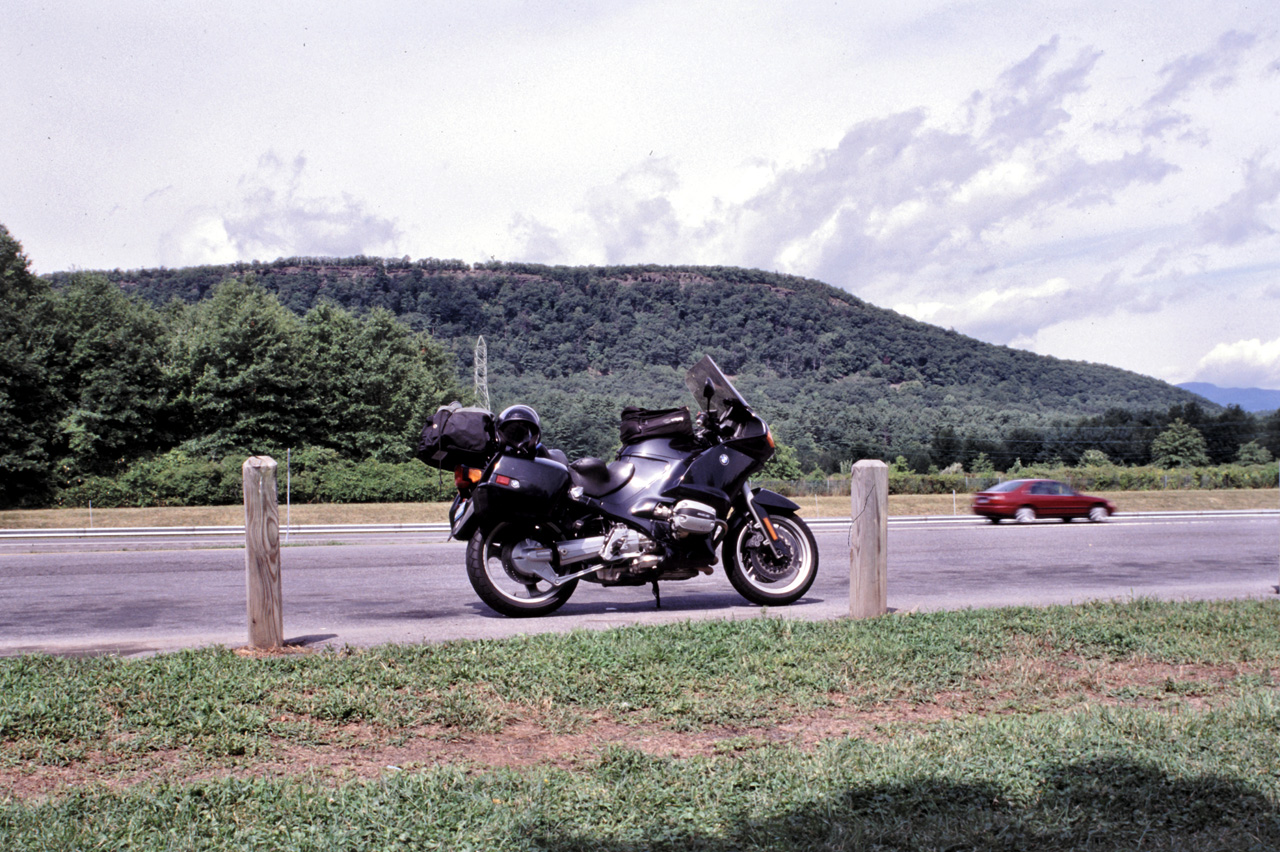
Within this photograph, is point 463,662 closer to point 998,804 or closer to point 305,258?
point 998,804

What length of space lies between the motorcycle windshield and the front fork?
70cm

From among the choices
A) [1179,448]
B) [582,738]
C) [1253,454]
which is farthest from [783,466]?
[582,738]

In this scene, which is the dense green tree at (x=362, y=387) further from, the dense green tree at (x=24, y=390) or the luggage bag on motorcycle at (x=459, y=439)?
the luggage bag on motorcycle at (x=459, y=439)

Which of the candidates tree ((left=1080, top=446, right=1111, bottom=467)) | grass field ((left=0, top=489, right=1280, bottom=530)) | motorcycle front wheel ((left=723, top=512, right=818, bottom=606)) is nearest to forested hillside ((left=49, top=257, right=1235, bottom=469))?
tree ((left=1080, top=446, right=1111, bottom=467))

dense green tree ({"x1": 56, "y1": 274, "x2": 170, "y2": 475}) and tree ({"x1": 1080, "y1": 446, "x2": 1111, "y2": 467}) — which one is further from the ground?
dense green tree ({"x1": 56, "y1": 274, "x2": 170, "y2": 475})

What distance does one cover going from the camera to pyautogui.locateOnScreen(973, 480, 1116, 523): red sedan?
26219 mm

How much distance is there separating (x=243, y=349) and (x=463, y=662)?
4817 centimetres

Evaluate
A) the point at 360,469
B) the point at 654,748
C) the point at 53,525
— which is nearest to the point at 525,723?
the point at 654,748

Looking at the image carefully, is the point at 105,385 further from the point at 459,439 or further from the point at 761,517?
the point at 761,517

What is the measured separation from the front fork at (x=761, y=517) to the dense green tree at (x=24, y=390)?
40800 mm

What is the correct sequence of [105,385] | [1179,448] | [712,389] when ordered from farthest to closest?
[1179,448] → [105,385] → [712,389]

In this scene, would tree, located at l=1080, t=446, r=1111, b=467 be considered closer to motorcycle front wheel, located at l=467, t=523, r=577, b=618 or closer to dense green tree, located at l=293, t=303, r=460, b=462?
dense green tree, located at l=293, t=303, r=460, b=462

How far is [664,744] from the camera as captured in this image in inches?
159

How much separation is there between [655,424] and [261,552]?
3.28 m
